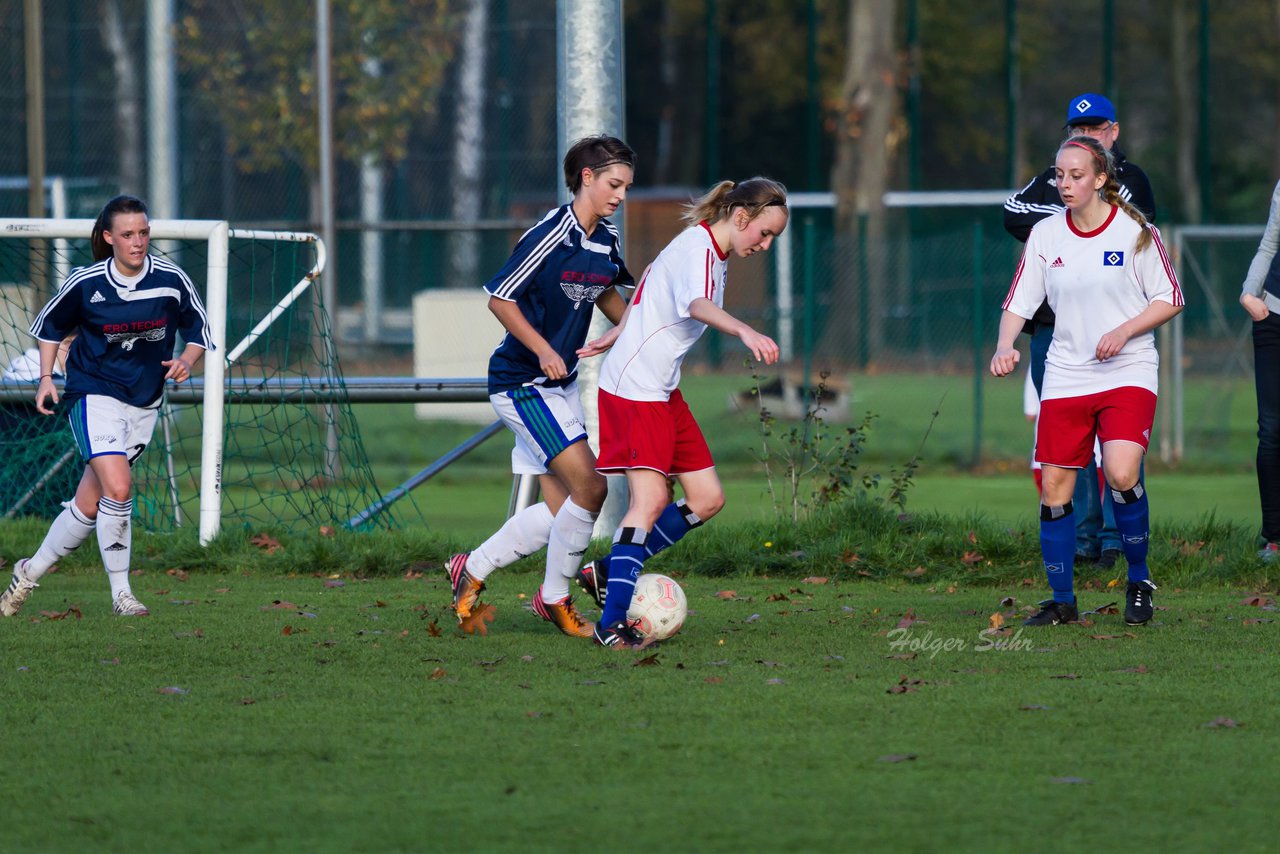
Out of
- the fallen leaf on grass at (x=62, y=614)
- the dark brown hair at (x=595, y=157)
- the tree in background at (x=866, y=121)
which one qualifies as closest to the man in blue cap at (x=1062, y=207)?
the dark brown hair at (x=595, y=157)

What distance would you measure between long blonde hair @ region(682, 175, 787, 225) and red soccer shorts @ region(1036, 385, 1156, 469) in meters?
1.31

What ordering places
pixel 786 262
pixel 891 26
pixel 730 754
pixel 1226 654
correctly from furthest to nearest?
pixel 891 26
pixel 786 262
pixel 1226 654
pixel 730 754

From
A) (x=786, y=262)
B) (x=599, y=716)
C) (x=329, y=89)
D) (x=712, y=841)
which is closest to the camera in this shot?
(x=712, y=841)

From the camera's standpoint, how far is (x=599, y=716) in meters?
5.28

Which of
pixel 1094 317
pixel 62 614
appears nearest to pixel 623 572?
pixel 1094 317

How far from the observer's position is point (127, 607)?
292 inches

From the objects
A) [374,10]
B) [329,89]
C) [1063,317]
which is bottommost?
[1063,317]

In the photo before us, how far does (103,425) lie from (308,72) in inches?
574

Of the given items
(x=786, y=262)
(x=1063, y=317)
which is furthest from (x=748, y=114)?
(x=1063, y=317)

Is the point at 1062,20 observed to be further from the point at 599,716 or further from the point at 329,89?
the point at 599,716

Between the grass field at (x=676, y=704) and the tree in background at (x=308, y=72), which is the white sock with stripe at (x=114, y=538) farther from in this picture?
the tree in background at (x=308, y=72)

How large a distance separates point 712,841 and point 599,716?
1.31 m

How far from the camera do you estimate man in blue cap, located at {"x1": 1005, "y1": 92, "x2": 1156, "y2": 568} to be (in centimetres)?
803

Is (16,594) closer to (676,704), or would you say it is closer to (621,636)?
(621,636)
